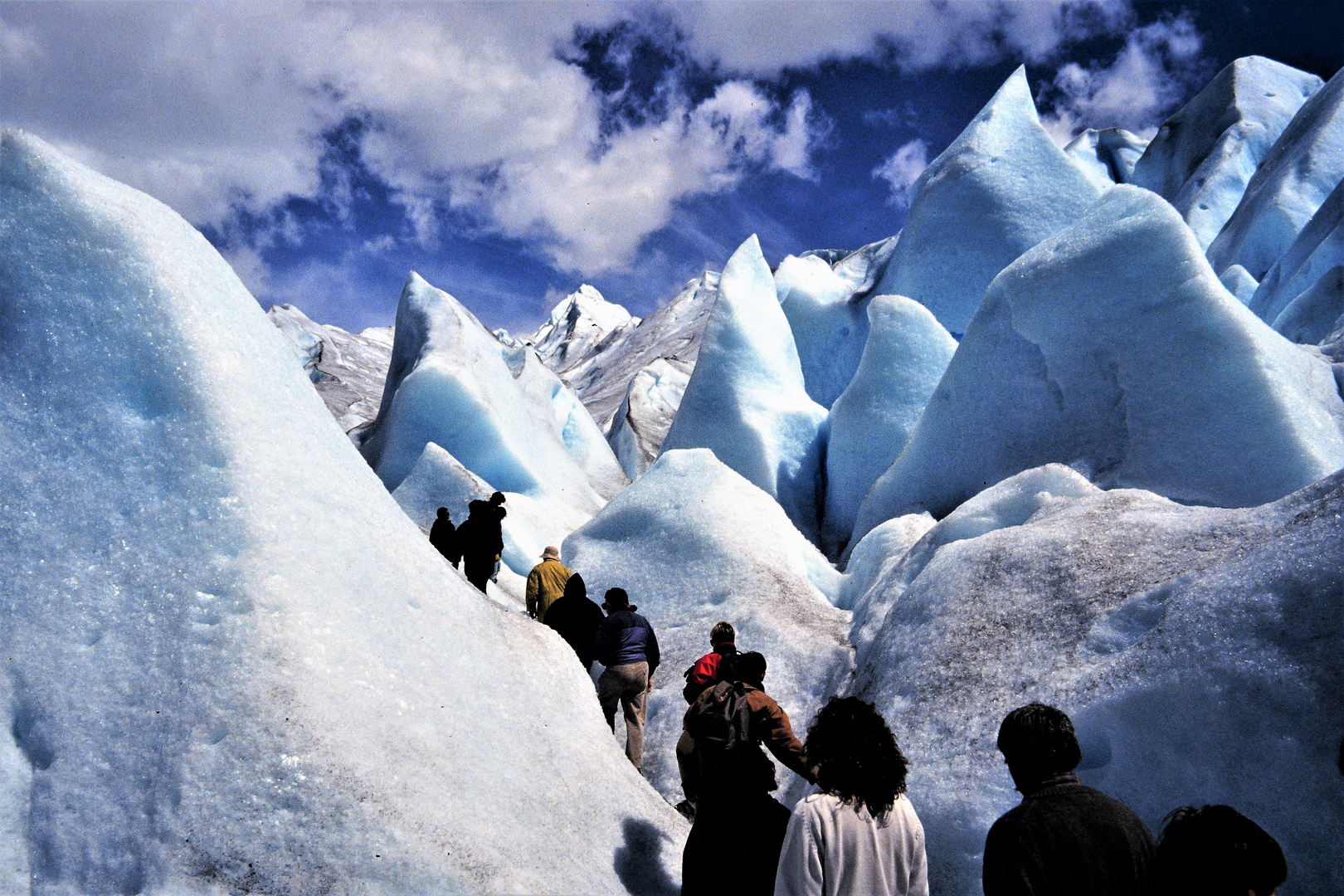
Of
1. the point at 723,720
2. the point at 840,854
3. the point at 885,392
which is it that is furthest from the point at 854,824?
the point at 885,392

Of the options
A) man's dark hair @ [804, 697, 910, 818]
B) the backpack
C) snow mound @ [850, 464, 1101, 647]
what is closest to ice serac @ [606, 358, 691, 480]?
snow mound @ [850, 464, 1101, 647]

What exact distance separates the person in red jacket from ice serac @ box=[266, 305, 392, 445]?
390 inches

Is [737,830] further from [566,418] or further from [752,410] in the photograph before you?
[566,418]

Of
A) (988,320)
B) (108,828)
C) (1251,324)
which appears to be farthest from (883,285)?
(108,828)

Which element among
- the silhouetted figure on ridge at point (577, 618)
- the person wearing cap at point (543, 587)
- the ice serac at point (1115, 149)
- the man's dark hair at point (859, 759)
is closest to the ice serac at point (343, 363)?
the person wearing cap at point (543, 587)

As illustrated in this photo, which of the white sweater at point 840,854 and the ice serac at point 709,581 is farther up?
the ice serac at point 709,581

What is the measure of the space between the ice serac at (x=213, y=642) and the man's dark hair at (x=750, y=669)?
2.28 feet

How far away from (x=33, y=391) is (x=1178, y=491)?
6739 mm

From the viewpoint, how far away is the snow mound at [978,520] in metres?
5.13

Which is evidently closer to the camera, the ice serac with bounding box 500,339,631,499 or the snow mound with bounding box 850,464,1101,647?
the snow mound with bounding box 850,464,1101,647

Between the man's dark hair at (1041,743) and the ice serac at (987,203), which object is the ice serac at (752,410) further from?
the man's dark hair at (1041,743)

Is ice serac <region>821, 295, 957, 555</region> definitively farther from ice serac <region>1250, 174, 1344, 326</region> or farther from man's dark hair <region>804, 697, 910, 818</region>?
man's dark hair <region>804, 697, 910, 818</region>

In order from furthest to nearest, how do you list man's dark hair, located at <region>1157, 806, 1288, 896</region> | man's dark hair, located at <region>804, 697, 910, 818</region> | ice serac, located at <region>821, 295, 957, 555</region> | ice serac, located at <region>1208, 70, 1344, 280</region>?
1. ice serac, located at <region>1208, 70, 1344, 280</region>
2. ice serac, located at <region>821, 295, 957, 555</region>
3. man's dark hair, located at <region>804, 697, 910, 818</region>
4. man's dark hair, located at <region>1157, 806, 1288, 896</region>

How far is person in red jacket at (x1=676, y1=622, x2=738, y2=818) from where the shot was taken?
9.77ft
